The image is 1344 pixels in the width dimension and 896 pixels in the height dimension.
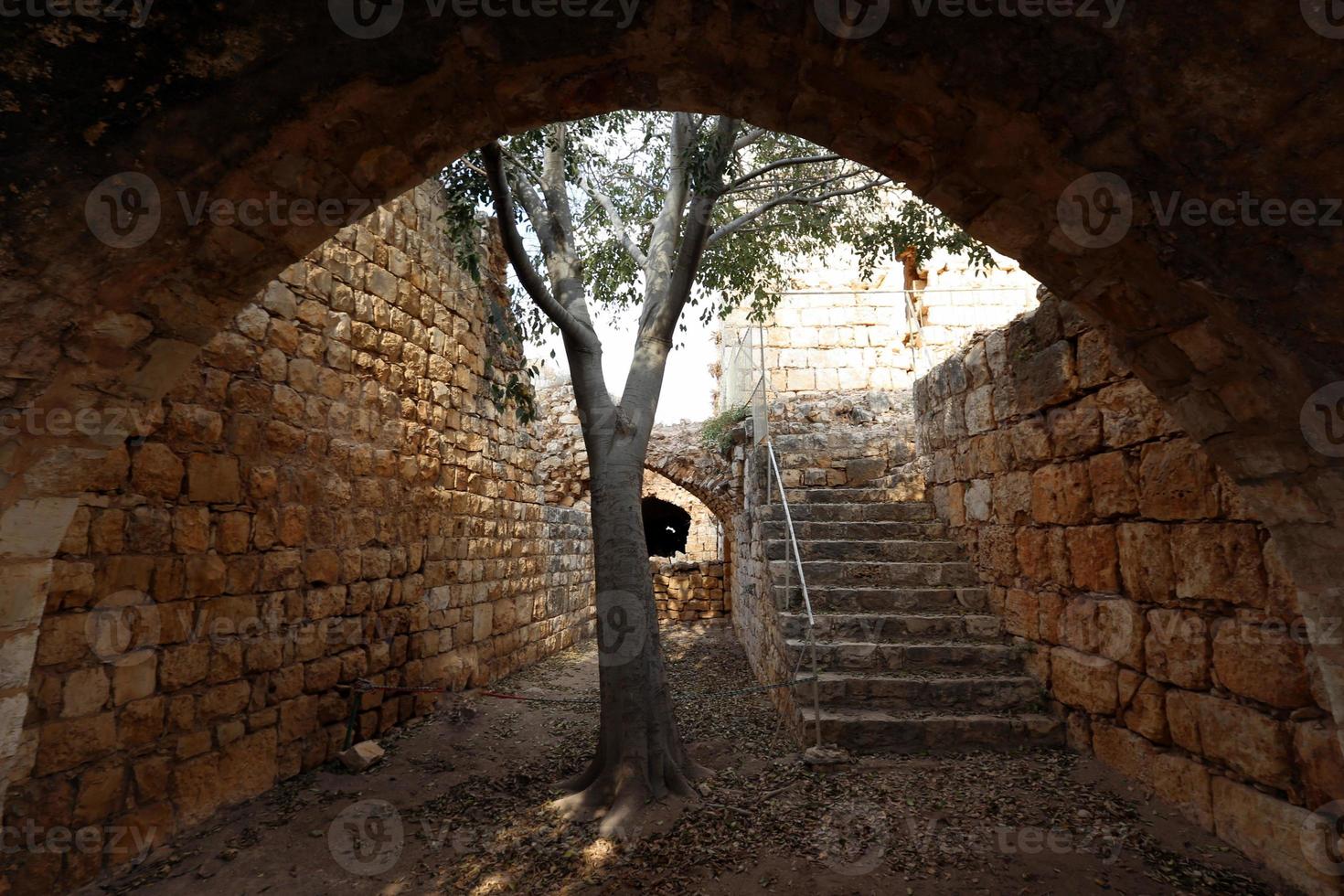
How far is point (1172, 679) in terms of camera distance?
3080mm

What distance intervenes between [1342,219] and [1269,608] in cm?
178

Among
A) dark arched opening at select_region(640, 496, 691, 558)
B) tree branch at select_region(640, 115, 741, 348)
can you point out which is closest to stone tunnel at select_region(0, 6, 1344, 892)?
tree branch at select_region(640, 115, 741, 348)

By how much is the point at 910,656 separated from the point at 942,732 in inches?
24.7

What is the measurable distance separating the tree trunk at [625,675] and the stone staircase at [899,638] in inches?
38.6

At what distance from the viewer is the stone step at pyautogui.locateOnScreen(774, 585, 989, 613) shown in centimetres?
507

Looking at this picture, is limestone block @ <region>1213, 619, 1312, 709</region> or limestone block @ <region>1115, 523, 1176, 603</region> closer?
limestone block @ <region>1213, 619, 1312, 709</region>

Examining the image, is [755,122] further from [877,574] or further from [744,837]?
[877,574]

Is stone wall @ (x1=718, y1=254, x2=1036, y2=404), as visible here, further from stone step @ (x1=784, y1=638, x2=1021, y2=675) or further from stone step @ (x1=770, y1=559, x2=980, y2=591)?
stone step @ (x1=784, y1=638, x2=1021, y2=675)

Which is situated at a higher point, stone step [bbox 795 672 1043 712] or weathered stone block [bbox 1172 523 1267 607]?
weathered stone block [bbox 1172 523 1267 607]

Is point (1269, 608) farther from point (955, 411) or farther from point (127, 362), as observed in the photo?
point (127, 362)

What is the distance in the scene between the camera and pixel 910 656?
4.57 m

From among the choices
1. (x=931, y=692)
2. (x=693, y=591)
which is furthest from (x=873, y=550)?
(x=693, y=591)

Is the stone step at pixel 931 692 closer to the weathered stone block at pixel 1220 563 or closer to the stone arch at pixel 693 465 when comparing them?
the weathered stone block at pixel 1220 563

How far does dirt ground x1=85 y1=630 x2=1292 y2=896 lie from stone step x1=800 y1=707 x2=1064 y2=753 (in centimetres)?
11
